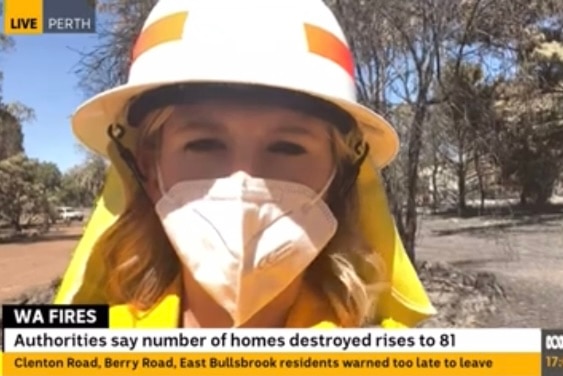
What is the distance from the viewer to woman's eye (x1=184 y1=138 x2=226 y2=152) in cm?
115

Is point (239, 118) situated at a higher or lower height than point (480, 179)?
higher

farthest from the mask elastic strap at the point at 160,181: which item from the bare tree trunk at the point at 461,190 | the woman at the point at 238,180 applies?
the bare tree trunk at the point at 461,190

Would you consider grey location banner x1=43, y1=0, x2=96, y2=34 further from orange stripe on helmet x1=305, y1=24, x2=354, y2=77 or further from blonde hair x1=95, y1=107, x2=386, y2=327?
orange stripe on helmet x1=305, y1=24, x2=354, y2=77

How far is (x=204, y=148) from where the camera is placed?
115 centimetres

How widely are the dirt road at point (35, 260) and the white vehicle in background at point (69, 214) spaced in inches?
0.8

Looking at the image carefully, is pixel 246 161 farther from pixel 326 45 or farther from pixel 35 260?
pixel 35 260

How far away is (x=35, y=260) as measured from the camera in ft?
4.72

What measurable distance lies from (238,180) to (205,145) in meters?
0.08

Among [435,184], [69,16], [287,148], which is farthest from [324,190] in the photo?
[69,16]

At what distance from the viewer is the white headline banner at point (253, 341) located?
50.6 inches

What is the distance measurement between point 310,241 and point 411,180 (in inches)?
17.2

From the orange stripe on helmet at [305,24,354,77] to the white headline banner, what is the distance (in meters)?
0.49

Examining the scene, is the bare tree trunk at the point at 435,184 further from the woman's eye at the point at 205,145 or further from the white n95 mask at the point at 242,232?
the woman's eye at the point at 205,145

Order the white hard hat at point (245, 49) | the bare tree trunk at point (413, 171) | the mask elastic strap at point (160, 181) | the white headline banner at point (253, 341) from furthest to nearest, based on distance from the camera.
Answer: the bare tree trunk at point (413, 171) → the white headline banner at point (253, 341) → the mask elastic strap at point (160, 181) → the white hard hat at point (245, 49)
